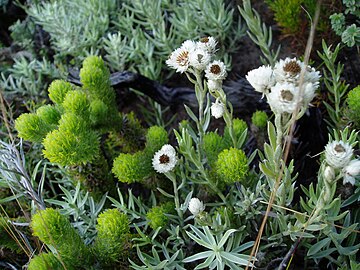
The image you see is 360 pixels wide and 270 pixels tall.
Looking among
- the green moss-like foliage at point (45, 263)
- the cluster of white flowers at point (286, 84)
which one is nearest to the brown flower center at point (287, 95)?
the cluster of white flowers at point (286, 84)

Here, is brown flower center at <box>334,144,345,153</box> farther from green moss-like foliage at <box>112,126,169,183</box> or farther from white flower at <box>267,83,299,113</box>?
green moss-like foliage at <box>112,126,169,183</box>

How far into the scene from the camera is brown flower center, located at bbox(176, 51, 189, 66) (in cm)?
131

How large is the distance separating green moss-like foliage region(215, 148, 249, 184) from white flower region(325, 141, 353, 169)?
13.8 inches

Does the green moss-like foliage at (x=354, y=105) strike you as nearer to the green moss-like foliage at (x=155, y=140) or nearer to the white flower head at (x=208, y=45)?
the white flower head at (x=208, y=45)

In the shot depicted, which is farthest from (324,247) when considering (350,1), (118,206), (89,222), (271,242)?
(350,1)

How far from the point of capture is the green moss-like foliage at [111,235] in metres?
1.33

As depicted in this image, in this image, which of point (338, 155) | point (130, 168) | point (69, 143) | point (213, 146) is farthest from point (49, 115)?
point (338, 155)

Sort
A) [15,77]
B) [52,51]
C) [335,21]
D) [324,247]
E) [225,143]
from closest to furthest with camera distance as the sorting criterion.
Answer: [324,247] < [225,143] < [335,21] < [15,77] < [52,51]

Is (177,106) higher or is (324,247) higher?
(177,106)

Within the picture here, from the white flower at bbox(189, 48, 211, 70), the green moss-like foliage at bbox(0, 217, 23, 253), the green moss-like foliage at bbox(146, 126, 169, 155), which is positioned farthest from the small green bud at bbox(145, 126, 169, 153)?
the green moss-like foliage at bbox(0, 217, 23, 253)

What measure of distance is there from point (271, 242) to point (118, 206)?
478 millimetres

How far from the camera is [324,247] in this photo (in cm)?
143

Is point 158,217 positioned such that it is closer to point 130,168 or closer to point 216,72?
point 130,168

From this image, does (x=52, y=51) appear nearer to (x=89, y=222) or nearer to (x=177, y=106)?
(x=177, y=106)
